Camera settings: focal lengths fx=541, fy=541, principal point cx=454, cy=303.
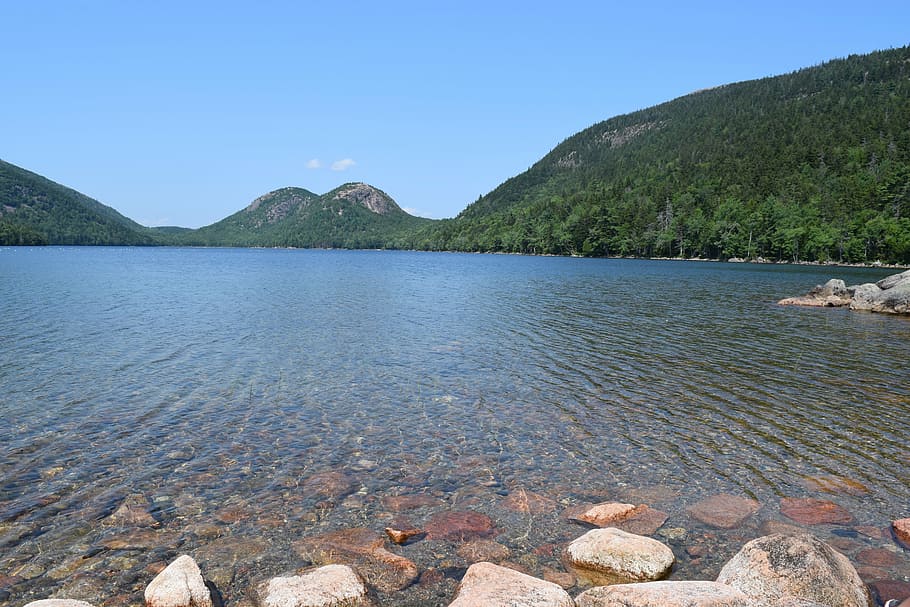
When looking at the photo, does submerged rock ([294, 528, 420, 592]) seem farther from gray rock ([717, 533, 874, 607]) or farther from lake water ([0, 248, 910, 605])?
gray rock ([717, 533, 874, 607])

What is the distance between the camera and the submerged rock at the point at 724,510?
10.1m

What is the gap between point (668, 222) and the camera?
189 m

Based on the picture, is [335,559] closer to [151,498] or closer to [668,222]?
[151,498]

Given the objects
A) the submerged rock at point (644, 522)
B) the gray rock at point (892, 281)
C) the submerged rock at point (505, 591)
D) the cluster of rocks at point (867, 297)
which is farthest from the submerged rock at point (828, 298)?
the submerged rock at point (505, 591)

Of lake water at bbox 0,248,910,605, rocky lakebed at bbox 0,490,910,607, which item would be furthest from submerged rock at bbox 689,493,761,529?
lake water at bbox 0,248,910,605

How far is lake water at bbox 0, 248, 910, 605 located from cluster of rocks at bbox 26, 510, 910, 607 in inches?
17.6

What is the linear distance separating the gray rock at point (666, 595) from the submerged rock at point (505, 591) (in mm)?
381

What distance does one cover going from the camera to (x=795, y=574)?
7375 millimetres

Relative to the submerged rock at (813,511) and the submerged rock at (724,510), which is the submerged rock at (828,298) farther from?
the submerged rock at (724,510)

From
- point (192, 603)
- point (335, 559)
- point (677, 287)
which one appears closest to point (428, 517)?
point (335, 559)

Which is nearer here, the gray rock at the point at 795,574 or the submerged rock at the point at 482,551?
the gray rock at the point at 795,574

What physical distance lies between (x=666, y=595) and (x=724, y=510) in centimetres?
443

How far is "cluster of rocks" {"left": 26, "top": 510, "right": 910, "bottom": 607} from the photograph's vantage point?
6.97 meters

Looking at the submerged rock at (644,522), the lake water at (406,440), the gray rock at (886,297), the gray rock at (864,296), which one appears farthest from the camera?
the gray rock at (864,296)
